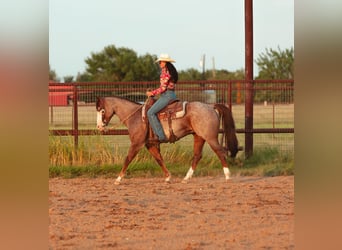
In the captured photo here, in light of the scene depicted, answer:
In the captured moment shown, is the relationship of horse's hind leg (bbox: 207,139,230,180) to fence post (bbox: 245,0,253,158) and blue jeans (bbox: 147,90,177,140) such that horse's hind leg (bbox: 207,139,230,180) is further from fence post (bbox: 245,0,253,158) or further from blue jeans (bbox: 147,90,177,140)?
fence post (bbox: 245,0,253,158)

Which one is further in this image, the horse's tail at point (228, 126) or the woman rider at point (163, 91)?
the horse's tail at point (228, 126)

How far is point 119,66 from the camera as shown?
69.4m

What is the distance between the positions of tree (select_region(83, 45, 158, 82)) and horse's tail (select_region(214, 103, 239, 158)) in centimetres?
5549

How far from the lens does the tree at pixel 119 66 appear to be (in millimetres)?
68500

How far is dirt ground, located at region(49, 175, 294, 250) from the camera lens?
639 cm

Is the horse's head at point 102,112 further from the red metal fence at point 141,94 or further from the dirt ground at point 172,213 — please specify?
the red metal fence at point 141,94

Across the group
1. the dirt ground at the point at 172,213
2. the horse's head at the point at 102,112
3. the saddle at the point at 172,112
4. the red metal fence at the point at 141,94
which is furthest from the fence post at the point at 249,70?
the horse's head at the point at 102,112

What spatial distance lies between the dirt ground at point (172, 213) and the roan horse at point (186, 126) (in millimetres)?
488

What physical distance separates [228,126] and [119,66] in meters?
57.8

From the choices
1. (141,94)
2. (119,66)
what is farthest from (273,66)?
(141,94)

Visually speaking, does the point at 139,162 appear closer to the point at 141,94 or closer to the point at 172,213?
the point at 141,94
